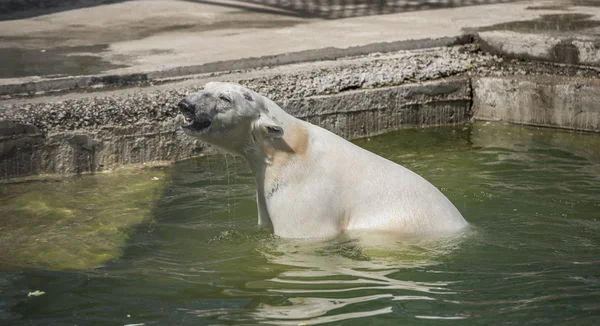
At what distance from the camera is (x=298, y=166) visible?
511 cm

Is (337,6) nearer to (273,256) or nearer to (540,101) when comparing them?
(540,101)

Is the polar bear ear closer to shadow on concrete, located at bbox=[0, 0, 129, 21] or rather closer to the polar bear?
the polar bear

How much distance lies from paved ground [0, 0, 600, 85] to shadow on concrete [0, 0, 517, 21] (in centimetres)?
4

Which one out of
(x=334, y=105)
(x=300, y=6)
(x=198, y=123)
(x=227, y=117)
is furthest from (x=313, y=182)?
(x=300, y=6)

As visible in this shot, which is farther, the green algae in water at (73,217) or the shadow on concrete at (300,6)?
the shadow on concrete at (300,6)

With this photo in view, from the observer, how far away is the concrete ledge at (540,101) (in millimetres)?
7730

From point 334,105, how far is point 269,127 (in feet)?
8.25

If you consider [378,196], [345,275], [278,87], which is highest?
[278,87]

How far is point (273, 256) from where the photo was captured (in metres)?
5.09

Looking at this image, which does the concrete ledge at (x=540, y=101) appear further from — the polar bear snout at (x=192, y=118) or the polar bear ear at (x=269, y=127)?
the polar bear snout at (x=192, y=118)

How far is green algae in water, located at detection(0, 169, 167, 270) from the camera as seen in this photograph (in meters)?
A: 5.13

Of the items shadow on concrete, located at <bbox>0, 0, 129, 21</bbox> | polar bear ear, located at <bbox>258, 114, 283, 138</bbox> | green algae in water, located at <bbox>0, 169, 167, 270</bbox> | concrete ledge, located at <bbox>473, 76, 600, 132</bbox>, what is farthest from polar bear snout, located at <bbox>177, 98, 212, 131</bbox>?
shadow on concrete, located at <bbox>0, 0, 129, 21</bbox>

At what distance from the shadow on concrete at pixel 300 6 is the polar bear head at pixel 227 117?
500 cm

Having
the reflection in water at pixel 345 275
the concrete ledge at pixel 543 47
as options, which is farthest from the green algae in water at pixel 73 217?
the concrete ledge at pixel 543 47
